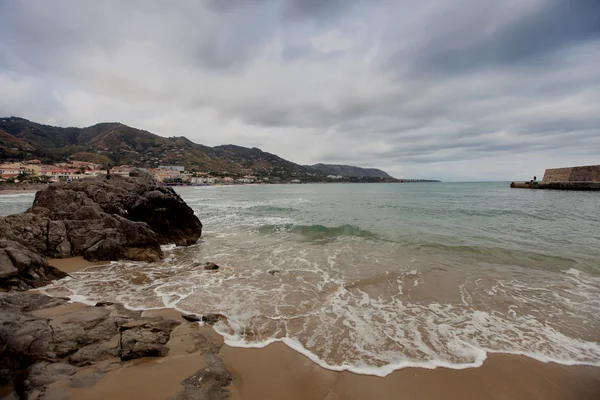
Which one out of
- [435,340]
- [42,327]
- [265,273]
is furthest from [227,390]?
[265,273]

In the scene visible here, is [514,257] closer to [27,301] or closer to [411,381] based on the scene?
[411,381]

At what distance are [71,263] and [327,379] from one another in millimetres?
10521

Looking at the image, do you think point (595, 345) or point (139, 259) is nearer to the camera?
point (595, 345)

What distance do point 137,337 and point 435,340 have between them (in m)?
5.91

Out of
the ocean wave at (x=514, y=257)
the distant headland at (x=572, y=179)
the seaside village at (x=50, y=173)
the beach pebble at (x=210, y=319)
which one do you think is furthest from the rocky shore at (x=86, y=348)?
the distant headland at (x=572, y=179)

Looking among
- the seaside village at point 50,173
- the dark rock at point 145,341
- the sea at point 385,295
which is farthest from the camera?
the seaside village at point 50,173

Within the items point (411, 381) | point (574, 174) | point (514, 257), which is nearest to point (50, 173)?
point (411, 381)

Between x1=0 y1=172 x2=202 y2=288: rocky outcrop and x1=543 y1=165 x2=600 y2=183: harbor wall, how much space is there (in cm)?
8311

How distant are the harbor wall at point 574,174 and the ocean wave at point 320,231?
72050mm

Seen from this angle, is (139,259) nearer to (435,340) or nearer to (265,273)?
(265,273)

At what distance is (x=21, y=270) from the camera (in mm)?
7340

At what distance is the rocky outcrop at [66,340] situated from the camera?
3.71 m

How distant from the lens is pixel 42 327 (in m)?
4.45

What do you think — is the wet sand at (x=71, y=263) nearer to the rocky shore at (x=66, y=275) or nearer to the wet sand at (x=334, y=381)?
the rocky shore at (x=66, y=275)
